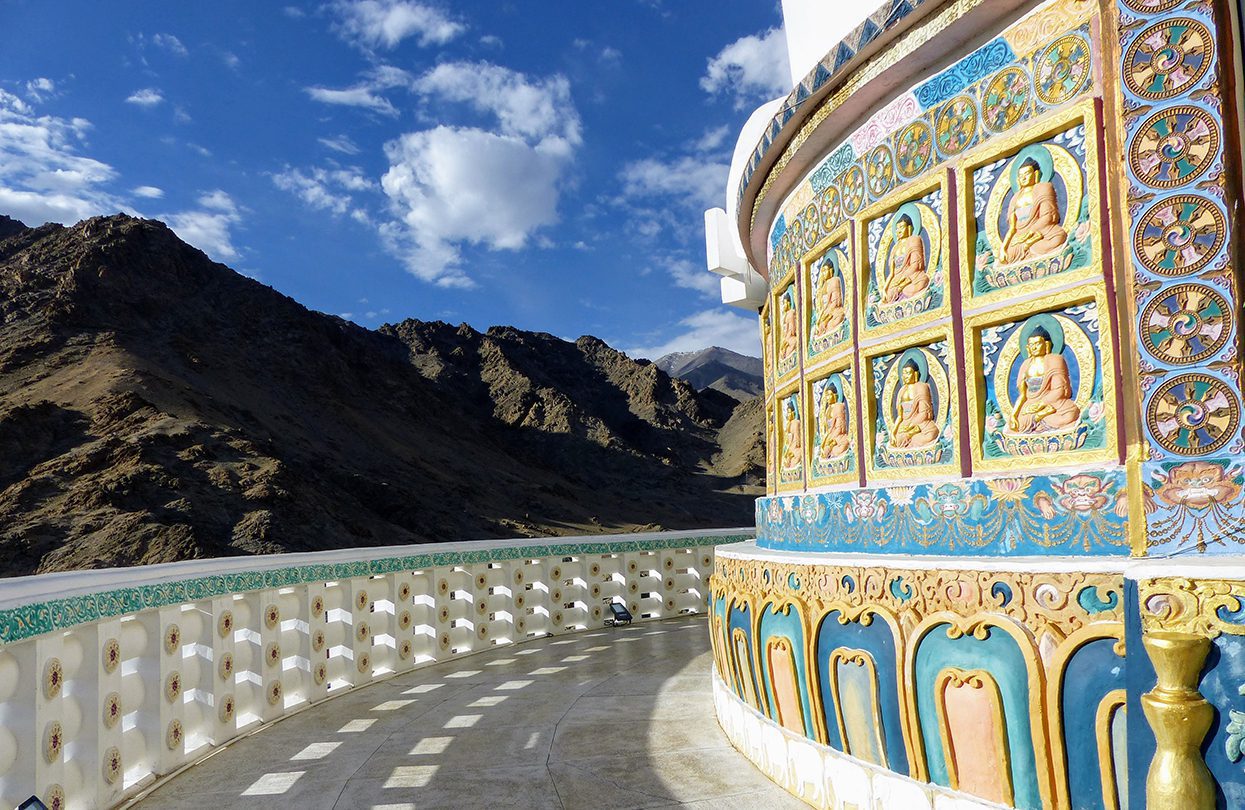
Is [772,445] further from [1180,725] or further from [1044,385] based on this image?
[1180,725]

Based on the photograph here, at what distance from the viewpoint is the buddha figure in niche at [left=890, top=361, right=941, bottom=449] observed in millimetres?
5055

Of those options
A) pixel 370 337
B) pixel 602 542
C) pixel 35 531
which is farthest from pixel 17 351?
pixel 602 542

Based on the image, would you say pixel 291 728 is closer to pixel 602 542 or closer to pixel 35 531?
pixel 602 542

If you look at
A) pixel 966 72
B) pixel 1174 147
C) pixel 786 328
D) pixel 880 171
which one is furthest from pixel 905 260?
pixel 786 328

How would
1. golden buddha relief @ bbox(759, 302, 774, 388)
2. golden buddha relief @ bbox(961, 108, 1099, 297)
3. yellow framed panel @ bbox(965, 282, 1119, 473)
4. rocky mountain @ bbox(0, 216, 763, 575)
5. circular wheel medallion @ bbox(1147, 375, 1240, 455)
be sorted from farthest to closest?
rocky mountain @ bbox(0, 216, 763, 575) < golden buddha relief @ bbox(759, 302, 774, 388) < golden buddha relief @ bbox(961, 108, 1099, 297) < yellow framed panel @ bbox(965, 282, 1119, 473) < circular wheel medallion @ bbox(1147, 375, 1240, 455)

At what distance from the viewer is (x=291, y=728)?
7.69m

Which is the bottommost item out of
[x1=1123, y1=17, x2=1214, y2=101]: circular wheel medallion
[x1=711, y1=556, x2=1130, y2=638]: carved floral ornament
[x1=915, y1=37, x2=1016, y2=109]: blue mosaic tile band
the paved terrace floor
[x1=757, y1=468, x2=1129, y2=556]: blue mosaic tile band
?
the paved terrace floor

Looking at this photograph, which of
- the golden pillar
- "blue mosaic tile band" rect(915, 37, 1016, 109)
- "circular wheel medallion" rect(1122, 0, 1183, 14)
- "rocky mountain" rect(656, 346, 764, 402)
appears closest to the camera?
the golden pillar

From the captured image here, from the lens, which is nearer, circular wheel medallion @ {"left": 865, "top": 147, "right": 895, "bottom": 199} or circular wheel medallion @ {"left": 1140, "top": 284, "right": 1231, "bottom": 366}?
circular wheel medallion @ {"left": 1140, "top": 284, "right": 1231, "bottom": 366}

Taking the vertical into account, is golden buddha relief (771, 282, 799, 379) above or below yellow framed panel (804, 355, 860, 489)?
above

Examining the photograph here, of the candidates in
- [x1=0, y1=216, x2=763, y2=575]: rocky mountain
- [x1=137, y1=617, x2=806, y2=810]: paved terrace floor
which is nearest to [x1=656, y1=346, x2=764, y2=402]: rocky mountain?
[x1=0, y1=216, x2=763, y2=575]: rocky mountain

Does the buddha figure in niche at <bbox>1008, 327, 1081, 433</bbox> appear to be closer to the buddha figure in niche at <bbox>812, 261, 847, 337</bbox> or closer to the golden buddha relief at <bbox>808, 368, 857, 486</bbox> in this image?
the golden buddha relief at <bbox>808, 368, 857, 486</bbox>

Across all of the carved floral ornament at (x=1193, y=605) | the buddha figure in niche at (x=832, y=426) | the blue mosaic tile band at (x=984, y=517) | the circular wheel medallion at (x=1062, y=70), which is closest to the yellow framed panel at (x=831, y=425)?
the buddha figure in niche at (x=832, y=426)

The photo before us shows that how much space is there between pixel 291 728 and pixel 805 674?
4.71 metres
